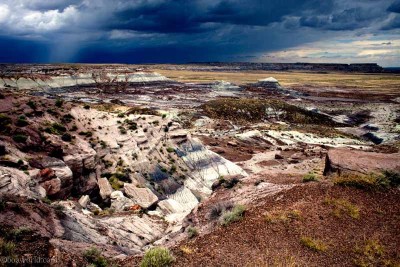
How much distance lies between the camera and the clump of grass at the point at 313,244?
12.3 m

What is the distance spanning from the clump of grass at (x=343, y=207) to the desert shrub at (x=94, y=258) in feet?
36.1

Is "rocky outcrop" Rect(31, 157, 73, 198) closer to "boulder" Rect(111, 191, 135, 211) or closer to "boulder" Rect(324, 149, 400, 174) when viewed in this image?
"boulder" Rect(111, 191, 135, 211)

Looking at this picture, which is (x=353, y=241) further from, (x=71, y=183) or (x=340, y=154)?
(x=71, y=183)

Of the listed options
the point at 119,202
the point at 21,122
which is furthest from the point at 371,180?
the point at 21,122

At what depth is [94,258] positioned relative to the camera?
11.1m

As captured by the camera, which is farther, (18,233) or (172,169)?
(172,169)

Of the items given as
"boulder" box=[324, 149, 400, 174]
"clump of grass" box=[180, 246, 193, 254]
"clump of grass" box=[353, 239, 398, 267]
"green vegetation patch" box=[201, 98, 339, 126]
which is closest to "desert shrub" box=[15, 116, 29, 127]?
"clump of grass" box=[180, 246, 193, 254]

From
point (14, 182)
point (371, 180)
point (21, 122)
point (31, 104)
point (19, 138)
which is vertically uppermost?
point (31, 104)

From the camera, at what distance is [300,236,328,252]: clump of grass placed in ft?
40.4

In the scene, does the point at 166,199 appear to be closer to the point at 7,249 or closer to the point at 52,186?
the point at 52,186

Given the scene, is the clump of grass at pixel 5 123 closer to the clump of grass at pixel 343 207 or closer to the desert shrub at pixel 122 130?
the desert shrub at pixel 122 130

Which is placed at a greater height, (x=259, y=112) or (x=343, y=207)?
(x=343, y=207)

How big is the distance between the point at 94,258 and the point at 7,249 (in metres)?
2.83

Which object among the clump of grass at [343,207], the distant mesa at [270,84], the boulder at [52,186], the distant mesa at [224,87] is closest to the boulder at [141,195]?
the boulder at [52,186]
